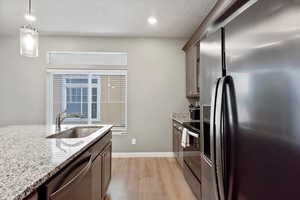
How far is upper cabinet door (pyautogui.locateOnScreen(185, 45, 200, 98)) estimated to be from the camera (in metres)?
4.03

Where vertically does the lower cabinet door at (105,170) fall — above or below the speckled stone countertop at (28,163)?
below

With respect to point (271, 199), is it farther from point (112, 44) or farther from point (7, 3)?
point (112, 44)

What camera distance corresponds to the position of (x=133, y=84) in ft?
16.6

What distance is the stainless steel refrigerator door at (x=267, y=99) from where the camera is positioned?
25.8 inches

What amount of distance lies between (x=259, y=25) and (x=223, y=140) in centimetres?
53

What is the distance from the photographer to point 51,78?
5.03 meters

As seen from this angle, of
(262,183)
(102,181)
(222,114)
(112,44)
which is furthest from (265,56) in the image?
(112,44)

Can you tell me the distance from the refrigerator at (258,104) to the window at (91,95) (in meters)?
4.03

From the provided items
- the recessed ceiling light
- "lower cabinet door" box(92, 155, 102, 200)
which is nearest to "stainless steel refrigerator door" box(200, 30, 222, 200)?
"lower cabinet door" box(92, 155, 102, 200)

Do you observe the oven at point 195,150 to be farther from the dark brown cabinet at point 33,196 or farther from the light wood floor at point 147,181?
the dark brown cabinet at point 33,196

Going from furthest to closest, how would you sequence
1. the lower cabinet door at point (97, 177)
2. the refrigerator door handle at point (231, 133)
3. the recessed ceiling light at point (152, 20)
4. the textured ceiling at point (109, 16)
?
the recessed ceiling light at point (152, 20) < the textured ceiling at point (109, 16) < the lower cabinet door at point (97, 177) < the refrigerator door handle at point (231, 133)

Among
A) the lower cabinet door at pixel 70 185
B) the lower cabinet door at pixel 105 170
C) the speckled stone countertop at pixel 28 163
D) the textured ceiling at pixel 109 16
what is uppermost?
the textured ceiling at pixel 109 16

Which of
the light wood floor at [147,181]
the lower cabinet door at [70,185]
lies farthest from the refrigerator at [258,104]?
the light wood floor at [147,181]

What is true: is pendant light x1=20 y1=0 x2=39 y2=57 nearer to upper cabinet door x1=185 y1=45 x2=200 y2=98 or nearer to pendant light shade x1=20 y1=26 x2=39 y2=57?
pendant light shade x1=20 y1=26 x2=39 y2=57
